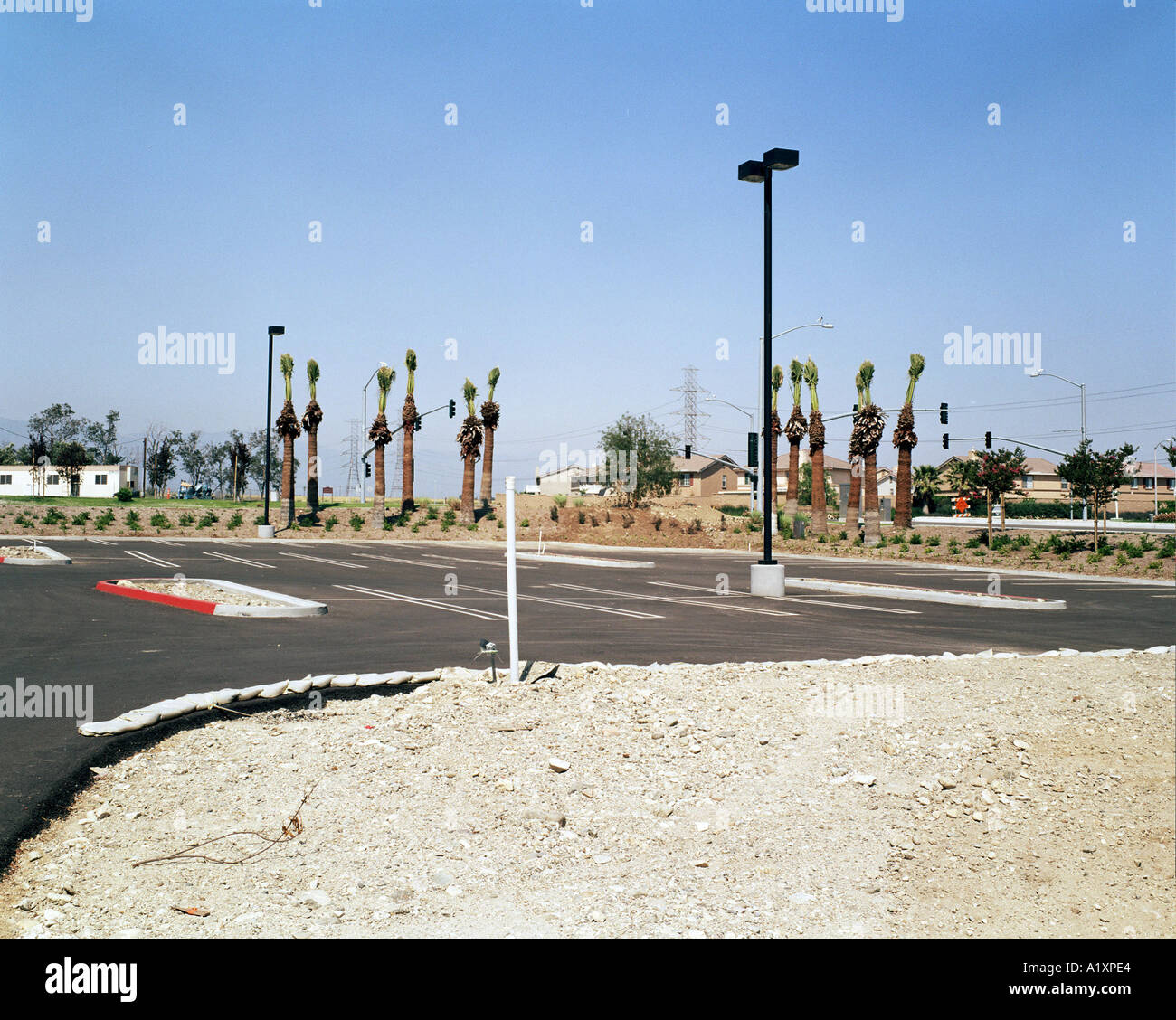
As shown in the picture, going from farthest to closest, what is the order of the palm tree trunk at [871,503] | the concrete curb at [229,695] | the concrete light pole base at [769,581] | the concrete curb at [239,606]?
1. the palm tree trunk at [871,503]
2. the concrete light pole base at [769,581]
3. the concrete curb at [239,606]
4. the concrete curb at [229,695]

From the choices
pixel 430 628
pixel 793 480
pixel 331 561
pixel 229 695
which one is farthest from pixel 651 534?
pixel 229 695

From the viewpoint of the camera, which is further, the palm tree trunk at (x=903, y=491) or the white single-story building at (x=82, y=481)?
the white single-story building at (x=82, y=481)

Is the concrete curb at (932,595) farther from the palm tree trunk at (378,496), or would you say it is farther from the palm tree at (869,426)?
the palm tree trunk at (378,496)

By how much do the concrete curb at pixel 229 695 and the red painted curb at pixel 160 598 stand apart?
23.5 feet

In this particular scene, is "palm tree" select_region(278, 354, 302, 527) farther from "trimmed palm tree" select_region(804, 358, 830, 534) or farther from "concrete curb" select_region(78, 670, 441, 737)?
"concrete curb" select_region(78, 670, 441, 737)

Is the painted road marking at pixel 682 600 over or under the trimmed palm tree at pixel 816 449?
under

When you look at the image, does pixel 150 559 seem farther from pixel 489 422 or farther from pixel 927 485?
pixel 927 485

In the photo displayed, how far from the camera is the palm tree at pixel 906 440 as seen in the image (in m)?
46.3

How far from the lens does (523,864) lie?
5016 millimetres

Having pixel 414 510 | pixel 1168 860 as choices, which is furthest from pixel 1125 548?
pixel 414 510

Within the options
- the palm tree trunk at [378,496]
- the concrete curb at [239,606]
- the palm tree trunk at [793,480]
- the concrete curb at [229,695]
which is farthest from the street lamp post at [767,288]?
the palm tree trunk at [378,496]

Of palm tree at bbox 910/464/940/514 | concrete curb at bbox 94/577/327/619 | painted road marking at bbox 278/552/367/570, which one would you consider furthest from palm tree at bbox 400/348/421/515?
palm tree at bbox 910/464/940/514
